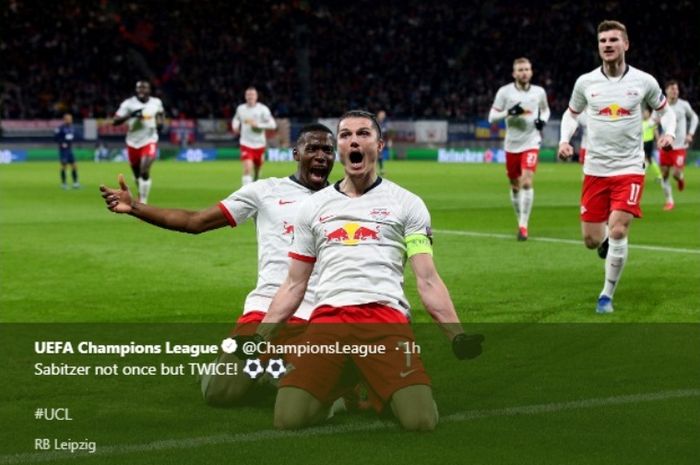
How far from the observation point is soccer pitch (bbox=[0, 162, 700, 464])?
624 cm

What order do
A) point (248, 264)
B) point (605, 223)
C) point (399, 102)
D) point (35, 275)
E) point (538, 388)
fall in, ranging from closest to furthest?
1. point (538, 388)
2. point (605, 223)
3. point (35, 275)
4. point (248, 264)
5. point (399, 102)

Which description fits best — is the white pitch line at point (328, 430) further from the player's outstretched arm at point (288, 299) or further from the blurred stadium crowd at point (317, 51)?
the blurred stadium crowd at point (317, 51)

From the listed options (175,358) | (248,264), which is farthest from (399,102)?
(175,358)

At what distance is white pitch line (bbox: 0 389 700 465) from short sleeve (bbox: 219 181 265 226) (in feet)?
5.75

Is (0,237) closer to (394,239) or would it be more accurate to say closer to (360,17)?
(394,239)

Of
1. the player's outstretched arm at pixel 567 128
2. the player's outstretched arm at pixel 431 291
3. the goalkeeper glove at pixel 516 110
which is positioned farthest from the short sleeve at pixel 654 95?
the goalkeeper glove at pixel 516 110

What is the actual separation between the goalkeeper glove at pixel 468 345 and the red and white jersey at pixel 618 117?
20.0 ft

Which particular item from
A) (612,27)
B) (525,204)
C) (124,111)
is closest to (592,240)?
(612,27)

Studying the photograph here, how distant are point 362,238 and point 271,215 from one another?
4.30 ft

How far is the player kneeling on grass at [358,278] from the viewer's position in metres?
6.65

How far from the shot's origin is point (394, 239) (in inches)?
270

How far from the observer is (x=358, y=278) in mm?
6797

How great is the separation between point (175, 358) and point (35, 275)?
5593 mm

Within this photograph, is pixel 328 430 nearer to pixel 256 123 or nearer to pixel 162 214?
pixel 162 214
